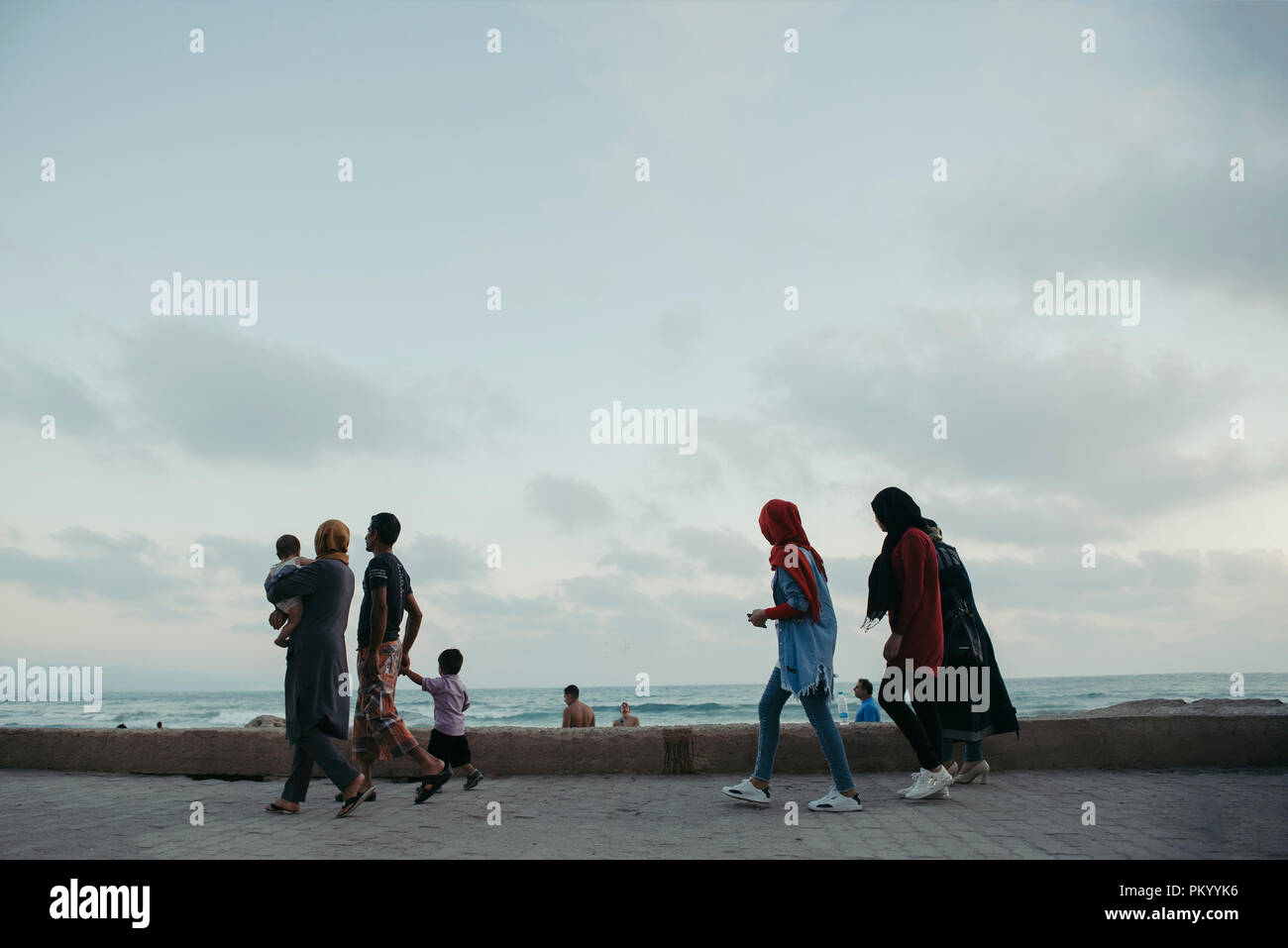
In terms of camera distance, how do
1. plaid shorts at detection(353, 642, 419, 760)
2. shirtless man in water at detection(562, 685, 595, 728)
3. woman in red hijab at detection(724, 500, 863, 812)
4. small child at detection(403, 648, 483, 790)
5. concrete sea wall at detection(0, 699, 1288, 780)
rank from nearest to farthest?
woman in red hijab at detection(724, 500, 863, 812), plaid shorts at detection(353, 642, 419, 760), small child at detection(403, 648, 483, 790), concrete sea wall at detection(0, 699, 1288, 780), shirtless man in water at detection(562, 685, 595, 728)

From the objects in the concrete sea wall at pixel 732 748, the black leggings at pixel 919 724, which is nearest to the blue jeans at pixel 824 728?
the black leggings at pixel 919 724

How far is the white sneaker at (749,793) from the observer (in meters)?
5.36

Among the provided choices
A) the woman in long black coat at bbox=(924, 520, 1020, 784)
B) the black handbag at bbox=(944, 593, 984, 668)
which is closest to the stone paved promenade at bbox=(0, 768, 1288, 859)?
the woman in long black coat at bbox=(924, 520, 1020, 784)

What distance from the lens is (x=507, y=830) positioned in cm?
461

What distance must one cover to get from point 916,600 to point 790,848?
1.95 meters

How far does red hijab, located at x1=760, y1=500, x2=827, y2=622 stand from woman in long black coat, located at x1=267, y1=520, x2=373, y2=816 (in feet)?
8.89

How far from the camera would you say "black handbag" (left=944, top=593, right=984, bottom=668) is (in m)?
5.80

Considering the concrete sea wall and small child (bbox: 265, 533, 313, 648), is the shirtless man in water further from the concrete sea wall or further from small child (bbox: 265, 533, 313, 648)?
small child (bbox: 265, 533, 313, 648)

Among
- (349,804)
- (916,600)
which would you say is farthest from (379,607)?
(916,600)

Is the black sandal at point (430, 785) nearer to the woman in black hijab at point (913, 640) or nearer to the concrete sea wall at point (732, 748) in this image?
the concrete sea wall at point (732, 748)

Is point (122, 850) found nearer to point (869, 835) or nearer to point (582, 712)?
point (869, 835)

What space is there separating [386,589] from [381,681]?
594 millimetres

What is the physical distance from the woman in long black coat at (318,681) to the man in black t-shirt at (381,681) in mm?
146

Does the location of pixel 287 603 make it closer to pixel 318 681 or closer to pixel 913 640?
pixel 318 681
